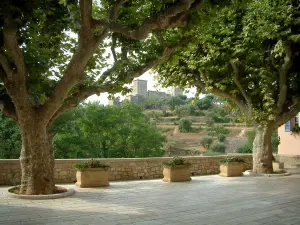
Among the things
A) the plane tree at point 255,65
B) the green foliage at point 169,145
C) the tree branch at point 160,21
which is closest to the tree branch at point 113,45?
the tree branch at point 160,21

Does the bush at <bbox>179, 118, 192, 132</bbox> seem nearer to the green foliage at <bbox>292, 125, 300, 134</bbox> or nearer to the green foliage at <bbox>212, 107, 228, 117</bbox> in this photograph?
the green foliage at <bbox>212, 107, 228, 117</bbox>

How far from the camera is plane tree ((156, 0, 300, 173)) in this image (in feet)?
41.8

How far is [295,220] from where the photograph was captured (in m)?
6.35

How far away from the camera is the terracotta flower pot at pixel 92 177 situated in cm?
1077

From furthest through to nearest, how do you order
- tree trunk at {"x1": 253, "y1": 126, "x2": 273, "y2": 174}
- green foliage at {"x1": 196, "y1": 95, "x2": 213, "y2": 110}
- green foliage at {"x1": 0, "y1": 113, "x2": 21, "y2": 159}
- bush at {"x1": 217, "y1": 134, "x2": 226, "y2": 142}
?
green foliage at {"x1": 196, "y1": 95, "x2": 213, "y2": 110}
bush at {"x1": 217, "y1": 134, "x2": 226, "y2": 142}
green foliage at {"x1": 0, "y1": 113, "x2": 21, "y2": 159}
tree trunk at {"x1": 253, "y1": 126, "x2": 273, "y2": 174}

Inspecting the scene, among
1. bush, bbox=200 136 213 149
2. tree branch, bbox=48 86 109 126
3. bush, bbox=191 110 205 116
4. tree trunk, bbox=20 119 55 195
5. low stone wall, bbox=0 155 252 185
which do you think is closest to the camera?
tree trunk, bbox=20 119 55 195

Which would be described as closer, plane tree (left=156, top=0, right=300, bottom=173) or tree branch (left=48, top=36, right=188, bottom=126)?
tree branch (left=48, top=36, right=188, bottom=126)

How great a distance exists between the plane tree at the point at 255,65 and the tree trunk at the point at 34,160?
776cm

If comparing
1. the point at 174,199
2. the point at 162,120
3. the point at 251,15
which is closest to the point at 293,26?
the point at 251,15

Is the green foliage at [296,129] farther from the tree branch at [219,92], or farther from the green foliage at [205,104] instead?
the green foliage at [205,104]

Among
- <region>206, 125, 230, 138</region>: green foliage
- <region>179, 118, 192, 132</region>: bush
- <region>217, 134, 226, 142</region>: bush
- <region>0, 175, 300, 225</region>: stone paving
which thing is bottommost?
<region>0, 175, 300, 225</region>: stone paving

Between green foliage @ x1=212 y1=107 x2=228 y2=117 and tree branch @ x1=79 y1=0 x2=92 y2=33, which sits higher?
green foliage @ x1=212 y1=107 x2=228 y2=117

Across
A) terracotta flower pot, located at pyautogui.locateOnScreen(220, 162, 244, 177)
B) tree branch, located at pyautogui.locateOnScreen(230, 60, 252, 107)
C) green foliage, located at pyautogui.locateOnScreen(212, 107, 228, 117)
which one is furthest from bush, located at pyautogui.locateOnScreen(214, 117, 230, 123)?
terracotta flower pot, located at pyautogui.locateOnScreen(220, 162, 244, 177)

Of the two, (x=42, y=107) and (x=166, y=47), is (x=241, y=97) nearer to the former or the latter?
(x=166, y=47)
